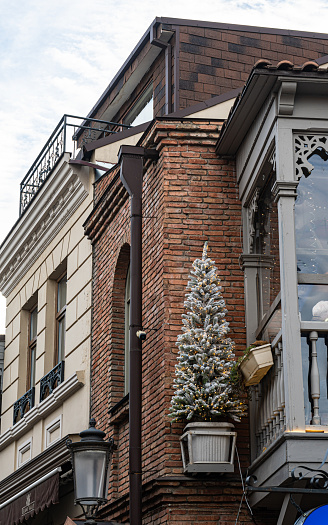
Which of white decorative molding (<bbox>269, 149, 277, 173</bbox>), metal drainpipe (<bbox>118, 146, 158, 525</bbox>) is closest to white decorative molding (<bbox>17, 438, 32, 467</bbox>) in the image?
metal drainpipe (<bbox>118, 146, 158, 525</bbox>)

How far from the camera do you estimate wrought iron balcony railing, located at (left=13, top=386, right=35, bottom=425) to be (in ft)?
55.9

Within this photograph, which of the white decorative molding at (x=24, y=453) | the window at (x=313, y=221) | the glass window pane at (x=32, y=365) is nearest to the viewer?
the window at (x=313, y=221)

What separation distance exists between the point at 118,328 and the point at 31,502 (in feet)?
8.94

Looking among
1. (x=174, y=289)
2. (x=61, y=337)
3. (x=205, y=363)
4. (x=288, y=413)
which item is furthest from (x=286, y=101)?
(x=61, y=337)

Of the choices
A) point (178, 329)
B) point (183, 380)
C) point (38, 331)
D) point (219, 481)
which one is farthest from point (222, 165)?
point (38, 331)

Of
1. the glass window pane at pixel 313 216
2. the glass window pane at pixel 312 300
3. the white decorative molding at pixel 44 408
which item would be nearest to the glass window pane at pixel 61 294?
the white decorative molding at pixel 44 408

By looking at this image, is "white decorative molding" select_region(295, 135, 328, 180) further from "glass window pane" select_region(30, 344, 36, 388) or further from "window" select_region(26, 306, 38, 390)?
"window" select_region(26, 306, 38, 390)

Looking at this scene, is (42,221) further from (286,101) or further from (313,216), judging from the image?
(286,101)

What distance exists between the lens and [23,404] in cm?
1750

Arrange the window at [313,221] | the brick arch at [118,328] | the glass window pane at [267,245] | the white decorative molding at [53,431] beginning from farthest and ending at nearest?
the white decorative molding at [53,431], the brick arch at [118,328], the glass window pane at [267,245], the window at [313,221]

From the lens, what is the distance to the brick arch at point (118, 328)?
1334cm

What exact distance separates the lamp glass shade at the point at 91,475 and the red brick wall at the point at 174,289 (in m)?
0.74

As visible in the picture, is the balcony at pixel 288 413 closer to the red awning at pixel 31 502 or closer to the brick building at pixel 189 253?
the brick building at pixel 189 253

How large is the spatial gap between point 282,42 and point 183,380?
24.8 ft
